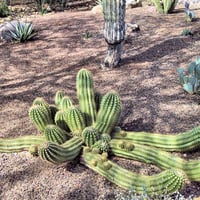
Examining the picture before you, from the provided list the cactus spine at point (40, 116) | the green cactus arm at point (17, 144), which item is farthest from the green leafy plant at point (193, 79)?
the green cactus arm at point (17, 144)

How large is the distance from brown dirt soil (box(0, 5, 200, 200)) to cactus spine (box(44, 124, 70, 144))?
0.87 feet

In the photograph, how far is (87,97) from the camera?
3.89 meters

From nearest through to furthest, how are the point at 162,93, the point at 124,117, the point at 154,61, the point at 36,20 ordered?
1. the point at 124,117
2. the point at 162,93
3. the point at 154,61
4. the point at 36,20

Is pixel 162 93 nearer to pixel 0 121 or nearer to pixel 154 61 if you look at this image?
pixel 154 61

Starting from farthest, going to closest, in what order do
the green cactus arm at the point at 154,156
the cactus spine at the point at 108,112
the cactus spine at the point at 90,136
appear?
the cactus spine at the point at 108,112 → the cactus spine at the point at 90,136 → the green cactus arm at the point at 154,156

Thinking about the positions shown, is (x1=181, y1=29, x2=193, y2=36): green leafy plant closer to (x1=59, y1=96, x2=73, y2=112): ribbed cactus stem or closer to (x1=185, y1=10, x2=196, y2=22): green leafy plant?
(x1=185, y1=10, x2=196, y2=22): green leafy plant

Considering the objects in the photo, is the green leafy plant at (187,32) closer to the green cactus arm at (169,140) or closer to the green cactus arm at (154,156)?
the green cactus arm at (169,140)

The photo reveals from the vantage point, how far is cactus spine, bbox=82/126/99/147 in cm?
359

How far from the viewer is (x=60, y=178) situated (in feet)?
11.5

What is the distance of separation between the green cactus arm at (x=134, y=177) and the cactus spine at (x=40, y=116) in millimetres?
532

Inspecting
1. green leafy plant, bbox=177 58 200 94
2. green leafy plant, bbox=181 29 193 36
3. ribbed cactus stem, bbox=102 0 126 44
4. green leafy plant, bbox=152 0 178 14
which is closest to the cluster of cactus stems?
green leafy plant, bbox=177 58 200 94

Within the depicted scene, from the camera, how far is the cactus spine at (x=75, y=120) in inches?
144

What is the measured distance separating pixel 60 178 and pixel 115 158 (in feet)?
1.89

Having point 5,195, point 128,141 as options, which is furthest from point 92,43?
point 5,195
